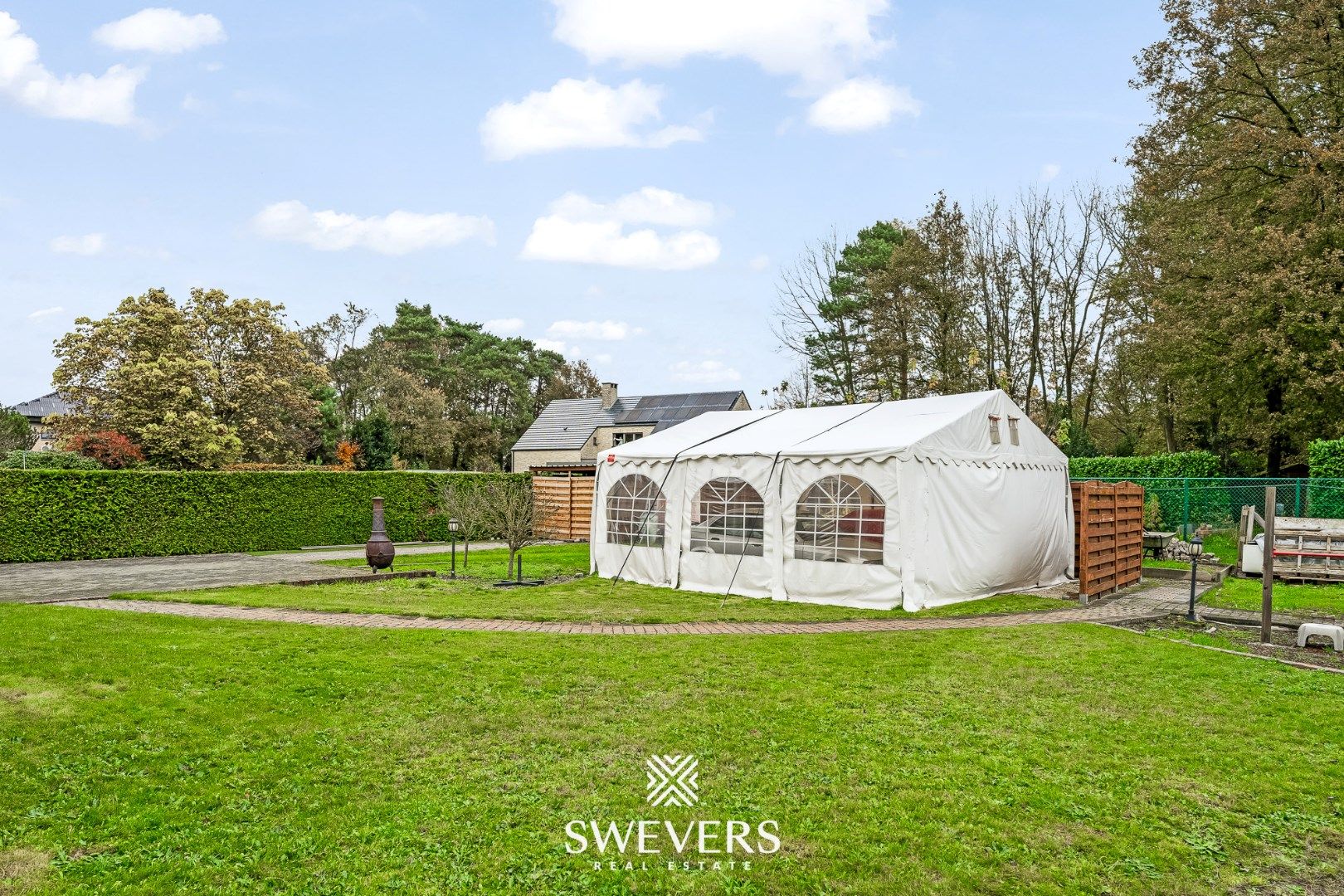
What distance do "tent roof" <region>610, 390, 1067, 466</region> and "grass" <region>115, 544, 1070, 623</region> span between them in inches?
76.5

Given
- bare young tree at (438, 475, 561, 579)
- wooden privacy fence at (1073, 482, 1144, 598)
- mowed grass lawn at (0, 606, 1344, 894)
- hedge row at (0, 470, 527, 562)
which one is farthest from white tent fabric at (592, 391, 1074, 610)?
hedge row at (0, 470, 527, 562)

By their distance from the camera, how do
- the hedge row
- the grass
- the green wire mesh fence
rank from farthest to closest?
the green wire mesh fence → the hedge row → the grass

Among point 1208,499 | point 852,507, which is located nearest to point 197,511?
point 852,507

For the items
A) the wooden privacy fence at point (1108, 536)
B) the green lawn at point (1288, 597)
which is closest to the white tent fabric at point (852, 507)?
the wooden privacy fence at point (1108, 536)

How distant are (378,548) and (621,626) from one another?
6234 mm

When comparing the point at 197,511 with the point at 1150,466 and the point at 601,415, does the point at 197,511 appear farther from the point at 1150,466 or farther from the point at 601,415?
the point at 601,415

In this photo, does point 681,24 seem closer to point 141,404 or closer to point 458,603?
point 458,603

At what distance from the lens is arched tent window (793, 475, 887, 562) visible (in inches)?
395

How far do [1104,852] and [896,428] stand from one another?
8.08 metres

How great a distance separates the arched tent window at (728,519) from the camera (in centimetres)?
1088

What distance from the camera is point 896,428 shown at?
1091cm

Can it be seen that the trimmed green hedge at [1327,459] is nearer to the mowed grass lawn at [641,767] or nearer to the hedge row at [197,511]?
the mowed grass lawn at [641,767]

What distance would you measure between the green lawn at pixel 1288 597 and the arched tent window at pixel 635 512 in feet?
24.2

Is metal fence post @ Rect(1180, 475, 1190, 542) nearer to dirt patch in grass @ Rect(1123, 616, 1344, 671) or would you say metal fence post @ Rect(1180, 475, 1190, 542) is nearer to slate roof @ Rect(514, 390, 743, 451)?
dirt patch in grass @ Rect(1123, 616, 1344, 671)
